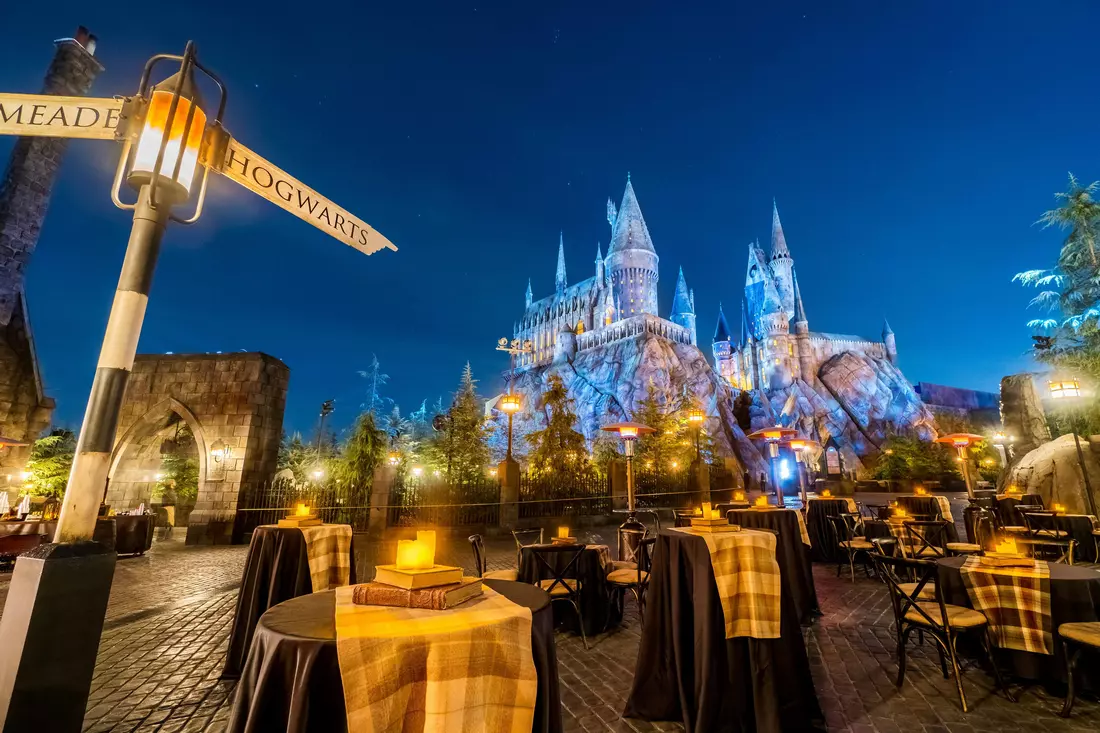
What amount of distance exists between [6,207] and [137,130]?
583 inches

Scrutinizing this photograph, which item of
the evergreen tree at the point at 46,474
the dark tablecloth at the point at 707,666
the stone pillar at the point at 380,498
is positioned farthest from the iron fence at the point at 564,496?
the evergreen tree at the point at 46,474

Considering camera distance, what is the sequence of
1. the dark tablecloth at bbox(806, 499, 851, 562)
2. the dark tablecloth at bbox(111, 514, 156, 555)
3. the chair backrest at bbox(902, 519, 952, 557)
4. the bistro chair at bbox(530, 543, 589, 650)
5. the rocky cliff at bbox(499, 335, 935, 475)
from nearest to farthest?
the bistro chair at bbox(530, 543, 589, 650)
the chair backrest at bbox(902, 519, 952, 557)
the dark tablecloth at bbox(806, 499, 851, 562)
the dark tablecloth at bbox(111, 514, 156, 555)
the rocky cliff at bbox(499, 335, 935, 475)

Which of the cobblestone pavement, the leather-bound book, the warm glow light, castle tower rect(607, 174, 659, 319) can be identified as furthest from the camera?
castle tower rect(607, 174, 659, 319)

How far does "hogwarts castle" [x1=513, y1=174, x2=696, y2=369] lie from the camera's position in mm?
57259

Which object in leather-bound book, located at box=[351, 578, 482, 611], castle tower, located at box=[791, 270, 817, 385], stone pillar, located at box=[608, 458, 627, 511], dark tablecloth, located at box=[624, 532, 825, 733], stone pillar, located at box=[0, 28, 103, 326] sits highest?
castle tower, located at box=[791, 270, 817, 385]

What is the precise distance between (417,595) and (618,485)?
1503cm

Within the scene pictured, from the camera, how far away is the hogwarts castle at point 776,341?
190 feet

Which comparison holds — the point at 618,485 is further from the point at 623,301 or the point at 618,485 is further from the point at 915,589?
the point at 623,301

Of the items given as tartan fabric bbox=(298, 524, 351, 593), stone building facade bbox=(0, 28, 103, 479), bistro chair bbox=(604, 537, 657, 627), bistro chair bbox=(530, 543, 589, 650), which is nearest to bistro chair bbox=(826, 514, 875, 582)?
bistro chair bbox=(604, 537, 657, 627)

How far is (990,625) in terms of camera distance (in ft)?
12.6

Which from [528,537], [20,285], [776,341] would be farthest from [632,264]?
[528,537]

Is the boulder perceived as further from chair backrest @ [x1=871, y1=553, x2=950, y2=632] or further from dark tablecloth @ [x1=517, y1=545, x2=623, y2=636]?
dark tablecloth @ [x1=517, y1=545, x2=623, y2=636]

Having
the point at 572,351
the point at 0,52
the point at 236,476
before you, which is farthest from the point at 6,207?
the point at 572,351

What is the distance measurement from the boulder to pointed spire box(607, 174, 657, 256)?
5176cm
